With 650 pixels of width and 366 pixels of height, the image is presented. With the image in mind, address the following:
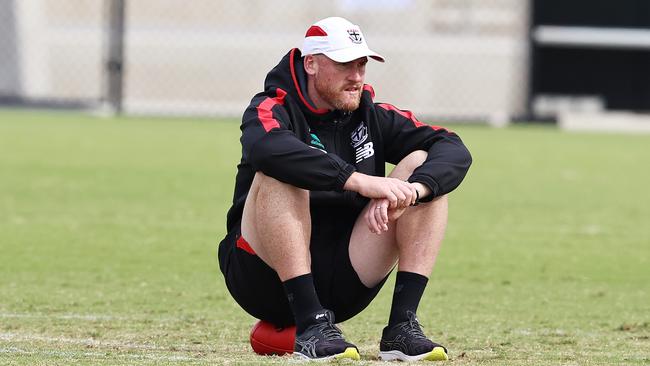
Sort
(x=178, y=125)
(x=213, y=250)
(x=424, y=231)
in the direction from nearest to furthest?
(x=424, y=231), (x=213, y=250), (x=178, y=125)

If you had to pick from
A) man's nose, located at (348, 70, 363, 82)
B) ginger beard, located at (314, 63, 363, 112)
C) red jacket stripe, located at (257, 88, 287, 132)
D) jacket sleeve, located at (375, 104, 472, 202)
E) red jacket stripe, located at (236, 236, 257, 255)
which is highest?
man's nose, located at (348, 70, 363, 82)

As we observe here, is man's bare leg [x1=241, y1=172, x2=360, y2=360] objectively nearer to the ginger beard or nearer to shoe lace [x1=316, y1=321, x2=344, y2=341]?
shoe lace [x1=316, y1=321, x2=344, y2=341]

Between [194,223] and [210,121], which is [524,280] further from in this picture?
[210,121]

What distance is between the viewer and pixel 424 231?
4.57m

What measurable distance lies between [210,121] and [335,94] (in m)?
12.9

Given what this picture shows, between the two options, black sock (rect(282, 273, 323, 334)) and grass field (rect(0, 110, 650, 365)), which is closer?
black sock (rect(282, 273, 323, 334))

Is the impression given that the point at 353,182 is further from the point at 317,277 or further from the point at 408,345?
the point at 408,345

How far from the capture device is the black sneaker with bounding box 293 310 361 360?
14.4 feet

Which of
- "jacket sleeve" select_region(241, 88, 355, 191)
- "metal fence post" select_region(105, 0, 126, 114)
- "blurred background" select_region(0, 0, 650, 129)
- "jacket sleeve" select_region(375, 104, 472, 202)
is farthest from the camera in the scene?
"blurred background" select_region(0, 0, 650, 129)

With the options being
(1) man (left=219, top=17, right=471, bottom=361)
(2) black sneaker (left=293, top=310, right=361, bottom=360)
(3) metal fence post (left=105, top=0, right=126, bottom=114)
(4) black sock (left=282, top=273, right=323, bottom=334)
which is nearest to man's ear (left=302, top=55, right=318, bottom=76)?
(1) man (left=219, top=17, right=471, bottom=361)

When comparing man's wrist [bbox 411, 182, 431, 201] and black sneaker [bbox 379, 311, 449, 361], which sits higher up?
man's wrist [bbox 411, 182, 431, 201]

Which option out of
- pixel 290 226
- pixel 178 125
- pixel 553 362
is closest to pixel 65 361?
pixel 290 226

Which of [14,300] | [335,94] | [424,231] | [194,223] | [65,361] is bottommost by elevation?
[194,223]

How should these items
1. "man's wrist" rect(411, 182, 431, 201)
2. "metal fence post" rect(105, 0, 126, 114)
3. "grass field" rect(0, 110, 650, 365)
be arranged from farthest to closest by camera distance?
1. "metal fence post" rect(105, 0, 126, 114)
2. "grass field" rect(0, 110, 650, 365)
3. "man's wrist" rect(411, 182, 431, 201)
